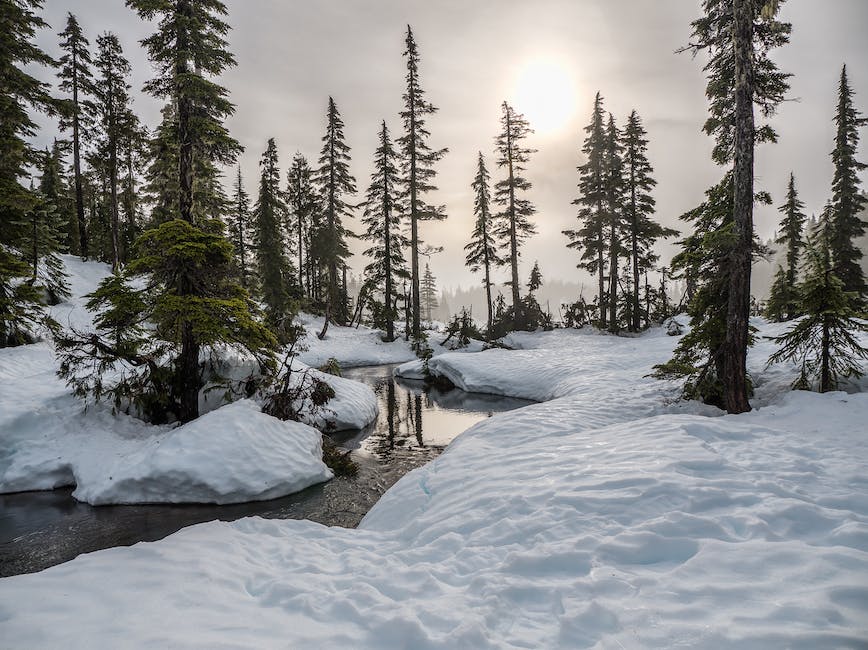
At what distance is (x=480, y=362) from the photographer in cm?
1967

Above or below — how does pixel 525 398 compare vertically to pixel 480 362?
below

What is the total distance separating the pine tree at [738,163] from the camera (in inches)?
317

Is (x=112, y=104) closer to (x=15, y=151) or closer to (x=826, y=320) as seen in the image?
(x=15, y=151)

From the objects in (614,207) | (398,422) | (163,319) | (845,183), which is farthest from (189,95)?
(845,183)

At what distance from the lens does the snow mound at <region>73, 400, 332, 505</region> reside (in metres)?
7.53

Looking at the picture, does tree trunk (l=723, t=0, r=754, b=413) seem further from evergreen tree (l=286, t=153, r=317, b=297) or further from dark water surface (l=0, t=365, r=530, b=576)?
evergreen tree (l=286, t=153, r=317, b=297)

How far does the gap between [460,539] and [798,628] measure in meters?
3.22

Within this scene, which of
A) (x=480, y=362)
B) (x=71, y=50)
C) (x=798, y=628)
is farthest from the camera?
(x=71, y=50)

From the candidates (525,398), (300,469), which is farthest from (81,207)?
(525,398)

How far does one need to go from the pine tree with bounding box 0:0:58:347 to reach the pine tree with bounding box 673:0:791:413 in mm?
18000

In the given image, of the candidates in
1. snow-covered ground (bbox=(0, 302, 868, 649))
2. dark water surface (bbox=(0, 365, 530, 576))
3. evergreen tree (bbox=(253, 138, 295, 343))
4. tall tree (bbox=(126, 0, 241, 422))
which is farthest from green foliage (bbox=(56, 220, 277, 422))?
evergreen tree (bbox=(253, 138, 295, 343))

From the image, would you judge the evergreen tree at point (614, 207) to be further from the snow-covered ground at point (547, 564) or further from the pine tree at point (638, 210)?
the snow-covered ground at point (547, 564)

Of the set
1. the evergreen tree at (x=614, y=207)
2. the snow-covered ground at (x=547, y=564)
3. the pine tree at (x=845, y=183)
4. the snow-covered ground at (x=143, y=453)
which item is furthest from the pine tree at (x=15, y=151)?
the pine tree at (x=845, y=183)

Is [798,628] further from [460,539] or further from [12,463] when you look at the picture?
A: [12,463]
